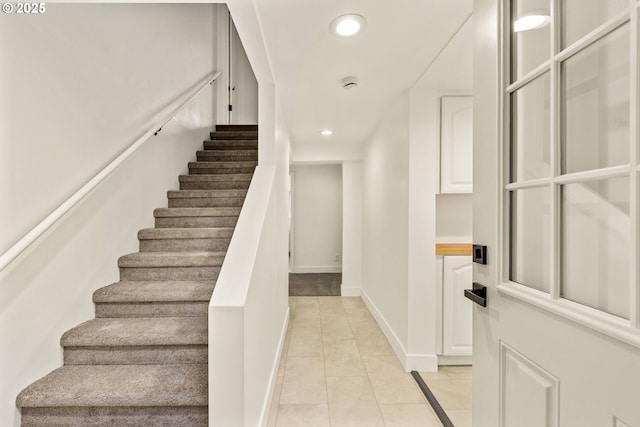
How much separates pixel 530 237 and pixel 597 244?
0.20 meters

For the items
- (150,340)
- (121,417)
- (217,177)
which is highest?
(217,177)

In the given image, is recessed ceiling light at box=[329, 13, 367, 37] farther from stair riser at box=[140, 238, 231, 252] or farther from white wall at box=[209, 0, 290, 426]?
stair riser at box=[140, 238, 231, 252]

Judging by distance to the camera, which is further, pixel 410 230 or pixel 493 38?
pixel 410 230

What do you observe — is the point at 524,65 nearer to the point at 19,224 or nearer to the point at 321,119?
the point at 19,224

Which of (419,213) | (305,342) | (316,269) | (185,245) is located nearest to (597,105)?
(419,213)

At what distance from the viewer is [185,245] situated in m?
2.28

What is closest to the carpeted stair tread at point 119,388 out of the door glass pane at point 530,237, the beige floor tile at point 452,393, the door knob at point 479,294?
the door knob at point 479,294

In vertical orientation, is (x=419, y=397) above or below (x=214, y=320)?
below

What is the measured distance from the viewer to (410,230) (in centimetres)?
223

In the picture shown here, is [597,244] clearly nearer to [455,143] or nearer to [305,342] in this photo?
[455,143]

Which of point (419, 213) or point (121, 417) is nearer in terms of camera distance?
point (121, 417)

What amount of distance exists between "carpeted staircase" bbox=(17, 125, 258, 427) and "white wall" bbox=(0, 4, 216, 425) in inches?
3.7

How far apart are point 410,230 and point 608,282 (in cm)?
162

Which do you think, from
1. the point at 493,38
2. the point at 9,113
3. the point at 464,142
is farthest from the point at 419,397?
the point at 9,113
